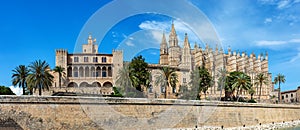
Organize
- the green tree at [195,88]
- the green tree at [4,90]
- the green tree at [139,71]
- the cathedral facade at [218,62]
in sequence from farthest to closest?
1. the cathedral facade at [218,62]
2. the green tree at [139,71]
3. the green tree at [4,90]
4. the green tree at [195,88]

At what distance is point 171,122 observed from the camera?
2830cm

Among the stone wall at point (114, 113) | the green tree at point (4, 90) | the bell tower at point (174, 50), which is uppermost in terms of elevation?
the bell tower at point (174, 50)

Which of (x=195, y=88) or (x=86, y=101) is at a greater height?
(x=195, y=88)

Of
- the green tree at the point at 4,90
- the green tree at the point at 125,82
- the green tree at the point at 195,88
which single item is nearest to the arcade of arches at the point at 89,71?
the green tree at the point at 125,82

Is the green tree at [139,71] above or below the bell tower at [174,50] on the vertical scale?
below

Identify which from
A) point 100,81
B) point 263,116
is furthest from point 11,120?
point 100,81

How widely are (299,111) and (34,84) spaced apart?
38.1 metres

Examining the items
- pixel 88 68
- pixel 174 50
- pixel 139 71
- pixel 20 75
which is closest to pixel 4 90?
pixel 20 75

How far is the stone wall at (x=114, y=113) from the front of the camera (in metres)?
21.7

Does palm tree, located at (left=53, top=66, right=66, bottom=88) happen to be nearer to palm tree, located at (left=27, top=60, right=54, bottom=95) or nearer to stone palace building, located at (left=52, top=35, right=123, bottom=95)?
stone palace building, located at (left=52, top=35, right=123, bottom=95)

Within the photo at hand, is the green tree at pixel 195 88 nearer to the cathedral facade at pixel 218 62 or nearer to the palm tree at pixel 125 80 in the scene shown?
the palm tree at pixel 125 80

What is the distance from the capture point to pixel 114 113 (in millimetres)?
25875

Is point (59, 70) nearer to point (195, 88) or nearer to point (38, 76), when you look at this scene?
point (38, 76)

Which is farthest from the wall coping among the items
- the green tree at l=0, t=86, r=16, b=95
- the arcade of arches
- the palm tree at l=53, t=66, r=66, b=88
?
the palm tree at l=53, t=66, r=66, b=88
